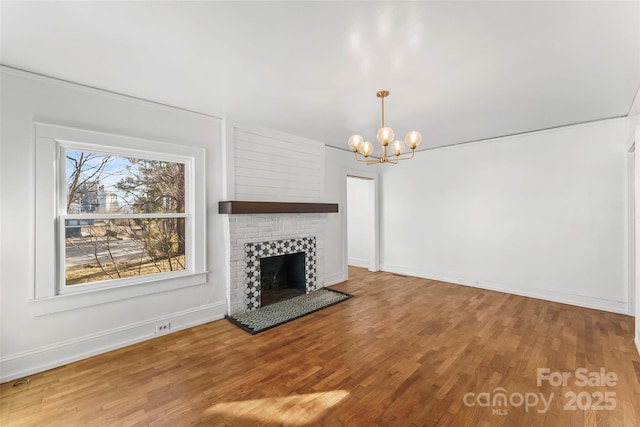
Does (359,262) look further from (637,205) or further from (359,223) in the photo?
(637,205)

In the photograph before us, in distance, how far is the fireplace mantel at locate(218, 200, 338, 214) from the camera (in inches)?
133

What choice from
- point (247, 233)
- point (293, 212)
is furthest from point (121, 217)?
point (293, 212)

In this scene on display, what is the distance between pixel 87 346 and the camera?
2570 mm

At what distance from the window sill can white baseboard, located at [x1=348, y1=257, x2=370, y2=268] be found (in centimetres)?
404

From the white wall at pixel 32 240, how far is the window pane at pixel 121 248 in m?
0.28

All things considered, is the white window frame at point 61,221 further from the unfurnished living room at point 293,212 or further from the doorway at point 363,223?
the doorway at point 363,223

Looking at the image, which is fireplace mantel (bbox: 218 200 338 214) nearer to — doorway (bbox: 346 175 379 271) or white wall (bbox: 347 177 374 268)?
doorway (bbox: 346 175 379 271)

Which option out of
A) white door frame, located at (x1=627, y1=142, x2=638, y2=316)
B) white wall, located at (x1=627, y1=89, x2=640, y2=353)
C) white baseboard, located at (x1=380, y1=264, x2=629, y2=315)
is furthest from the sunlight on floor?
white door frame, located at (x1=627, y1=142, x2=638, y2=316)

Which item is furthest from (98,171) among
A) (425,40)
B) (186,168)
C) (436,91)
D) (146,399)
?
(436,91)

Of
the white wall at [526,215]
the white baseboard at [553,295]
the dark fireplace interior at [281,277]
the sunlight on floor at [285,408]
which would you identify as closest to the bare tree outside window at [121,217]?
the dark fireplace interior at [281,277]

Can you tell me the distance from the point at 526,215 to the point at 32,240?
6.17 m

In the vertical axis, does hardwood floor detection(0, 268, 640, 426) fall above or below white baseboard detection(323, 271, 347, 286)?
below

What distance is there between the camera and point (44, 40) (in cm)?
188

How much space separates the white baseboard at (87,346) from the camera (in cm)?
225
